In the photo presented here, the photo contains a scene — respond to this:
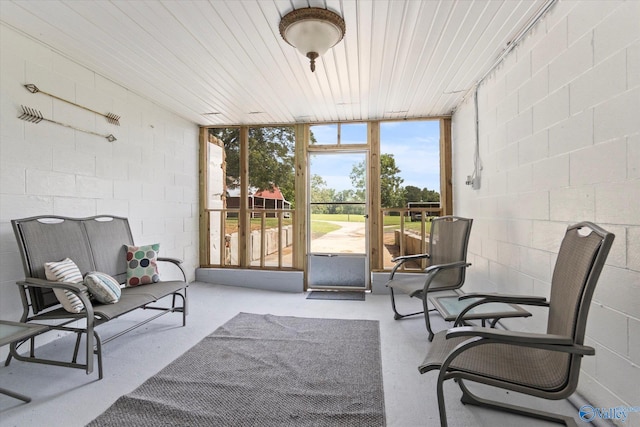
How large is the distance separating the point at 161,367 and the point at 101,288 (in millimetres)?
728

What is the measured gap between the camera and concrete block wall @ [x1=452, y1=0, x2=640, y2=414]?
1.46 metres

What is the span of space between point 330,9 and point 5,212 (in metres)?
2.76

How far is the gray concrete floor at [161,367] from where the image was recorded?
1.74 meters

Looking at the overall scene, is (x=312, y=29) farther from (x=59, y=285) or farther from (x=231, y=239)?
(x=231, y=239)

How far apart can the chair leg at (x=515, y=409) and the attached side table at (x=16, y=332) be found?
2319 mm

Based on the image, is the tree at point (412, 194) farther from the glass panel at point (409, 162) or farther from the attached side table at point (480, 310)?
the attached side table at point (480, 310)

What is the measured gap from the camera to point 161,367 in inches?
89.9

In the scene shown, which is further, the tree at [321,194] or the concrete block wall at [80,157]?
the tree at [321,194]

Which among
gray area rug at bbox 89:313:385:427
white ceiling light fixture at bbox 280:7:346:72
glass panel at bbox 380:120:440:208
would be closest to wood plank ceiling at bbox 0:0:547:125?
white ceiling light fixture at bbox 280:7:346:72

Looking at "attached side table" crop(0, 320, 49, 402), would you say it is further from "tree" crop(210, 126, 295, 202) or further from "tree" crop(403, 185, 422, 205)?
"tree" crop(403, 185, 422, 205)

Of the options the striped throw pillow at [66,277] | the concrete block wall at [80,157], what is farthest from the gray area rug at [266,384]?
the concrete block wall at [80,157]

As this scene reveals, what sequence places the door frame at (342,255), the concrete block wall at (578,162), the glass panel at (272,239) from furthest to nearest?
the glass panel at (272,239)
the door frame at (342,255)
the concrete block wall at (578,162)

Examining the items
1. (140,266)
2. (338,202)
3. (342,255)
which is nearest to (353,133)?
(338,202)

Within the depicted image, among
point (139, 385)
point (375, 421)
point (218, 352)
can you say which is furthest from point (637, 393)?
point (139, 385)
